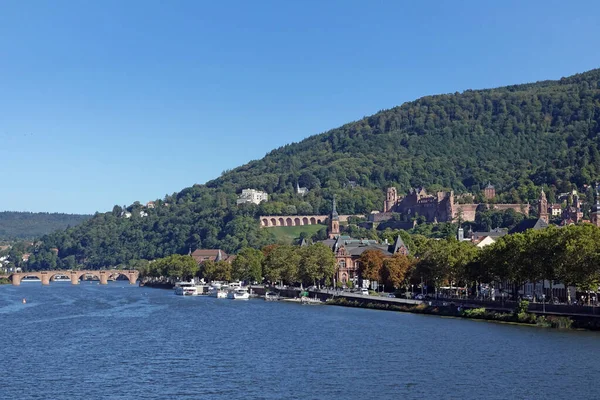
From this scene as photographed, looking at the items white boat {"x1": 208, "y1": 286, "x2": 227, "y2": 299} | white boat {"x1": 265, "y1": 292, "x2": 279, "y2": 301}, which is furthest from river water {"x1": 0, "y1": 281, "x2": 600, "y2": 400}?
white boat {"x1": 208, "y1": 286, "x2": 227, "y2": 299}

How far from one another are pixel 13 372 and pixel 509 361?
30.7 m

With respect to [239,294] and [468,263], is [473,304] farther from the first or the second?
[239,294]

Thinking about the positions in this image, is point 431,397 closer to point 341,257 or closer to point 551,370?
point 551,370

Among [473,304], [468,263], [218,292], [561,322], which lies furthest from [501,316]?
[218,292]

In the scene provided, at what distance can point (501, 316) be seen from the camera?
78125 millimetres

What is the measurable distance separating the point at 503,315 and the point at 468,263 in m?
15.7

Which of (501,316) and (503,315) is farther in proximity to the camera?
(501,316)

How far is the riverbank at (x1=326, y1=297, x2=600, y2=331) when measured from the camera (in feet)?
227

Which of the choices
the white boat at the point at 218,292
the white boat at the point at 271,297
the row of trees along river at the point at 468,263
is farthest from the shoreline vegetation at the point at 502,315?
the white boat at the point at 218,292

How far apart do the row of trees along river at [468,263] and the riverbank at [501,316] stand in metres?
4.26

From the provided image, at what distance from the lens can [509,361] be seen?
183 feet

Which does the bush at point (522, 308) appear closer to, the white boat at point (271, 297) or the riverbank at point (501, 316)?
the riverbank at point (501, 316)

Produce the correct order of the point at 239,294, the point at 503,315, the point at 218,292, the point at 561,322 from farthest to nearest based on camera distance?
1. the point at 218,292
2. the point at 239,294
3. the point at 503,315
4. the point at 561,322

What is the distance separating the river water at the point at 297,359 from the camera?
47.9 meters
